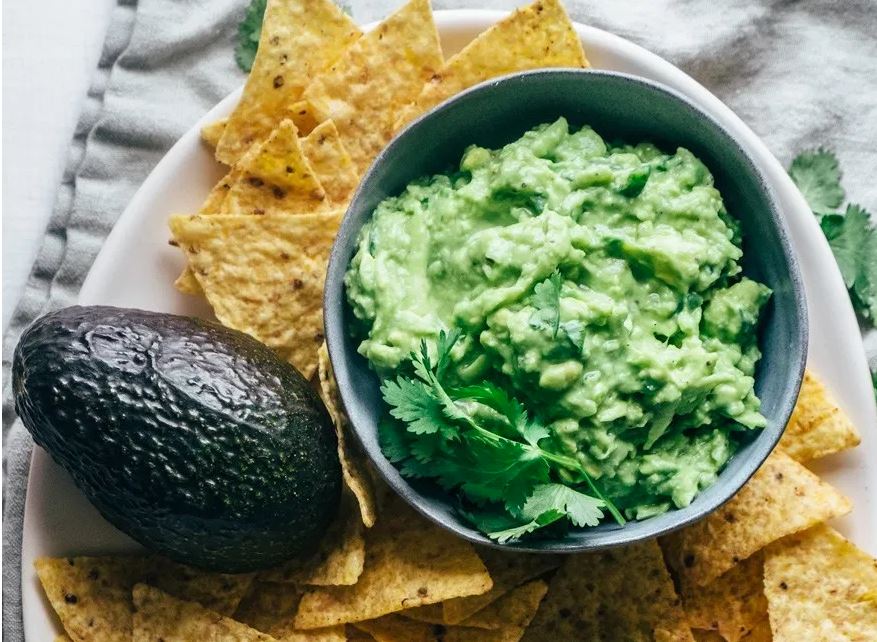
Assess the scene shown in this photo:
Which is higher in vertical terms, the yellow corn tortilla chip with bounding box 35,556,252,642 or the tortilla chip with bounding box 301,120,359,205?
the tortilla chip with bounding box 301,120,359,205

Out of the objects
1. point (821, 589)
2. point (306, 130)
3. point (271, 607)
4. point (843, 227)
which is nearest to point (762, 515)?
point (821, 589)

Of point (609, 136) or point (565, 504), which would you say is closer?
point (565, 504)

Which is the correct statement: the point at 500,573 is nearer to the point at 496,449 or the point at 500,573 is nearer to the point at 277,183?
the point at 496,449

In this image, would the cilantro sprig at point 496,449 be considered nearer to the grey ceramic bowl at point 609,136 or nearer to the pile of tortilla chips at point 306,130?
the grey ceramic bowl at point 609,136

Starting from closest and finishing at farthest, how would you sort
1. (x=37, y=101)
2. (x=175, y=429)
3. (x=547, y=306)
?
1. (x=547, y=306)
2. (x=175, y=429)
3. (x=37, y=101)

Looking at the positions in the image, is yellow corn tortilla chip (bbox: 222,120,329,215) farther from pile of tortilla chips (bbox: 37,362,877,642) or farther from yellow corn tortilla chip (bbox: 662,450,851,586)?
yellow corn tortilla chip (bbox: 662,450,851,586)

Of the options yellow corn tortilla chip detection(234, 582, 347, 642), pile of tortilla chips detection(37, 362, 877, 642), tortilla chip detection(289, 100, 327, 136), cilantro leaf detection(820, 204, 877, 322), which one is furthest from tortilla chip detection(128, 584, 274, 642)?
cilantro leaf detection(820, 204, 877, 322)

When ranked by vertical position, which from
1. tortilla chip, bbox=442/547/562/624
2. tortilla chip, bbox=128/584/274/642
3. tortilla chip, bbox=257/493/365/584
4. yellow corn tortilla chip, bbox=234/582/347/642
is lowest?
yellow corn tortilla chip, bbox=234/582/347/642
